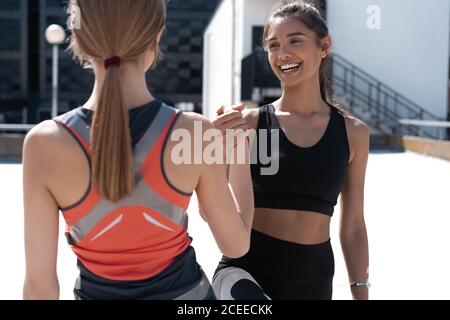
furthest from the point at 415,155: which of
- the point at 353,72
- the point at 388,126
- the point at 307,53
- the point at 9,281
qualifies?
the point at 307,53

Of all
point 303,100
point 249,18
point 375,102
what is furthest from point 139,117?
point 249,18

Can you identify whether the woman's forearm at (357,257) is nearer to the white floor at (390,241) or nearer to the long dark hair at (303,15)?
the long dark hair at (303,15)

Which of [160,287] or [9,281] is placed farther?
[9,281]

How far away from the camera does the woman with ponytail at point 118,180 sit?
5.40ft

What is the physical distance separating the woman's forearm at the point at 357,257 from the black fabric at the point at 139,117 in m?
1.16

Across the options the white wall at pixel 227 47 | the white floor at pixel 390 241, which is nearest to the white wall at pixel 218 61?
the white wall at pixel 227 47

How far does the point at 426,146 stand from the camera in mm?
16906

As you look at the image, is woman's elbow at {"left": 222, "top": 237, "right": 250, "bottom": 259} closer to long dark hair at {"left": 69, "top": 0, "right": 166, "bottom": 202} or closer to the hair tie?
long dark hair at {"left": 69, "top": 0, "right": 166, "bottom": 202}

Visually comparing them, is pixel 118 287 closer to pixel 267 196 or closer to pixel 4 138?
pixel 267 196

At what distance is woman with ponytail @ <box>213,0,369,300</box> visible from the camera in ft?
7.77

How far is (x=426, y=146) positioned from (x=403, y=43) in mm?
7563

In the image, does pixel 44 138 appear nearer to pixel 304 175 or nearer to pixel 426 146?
pixel 304 175

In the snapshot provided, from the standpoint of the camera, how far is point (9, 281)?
5.29m
